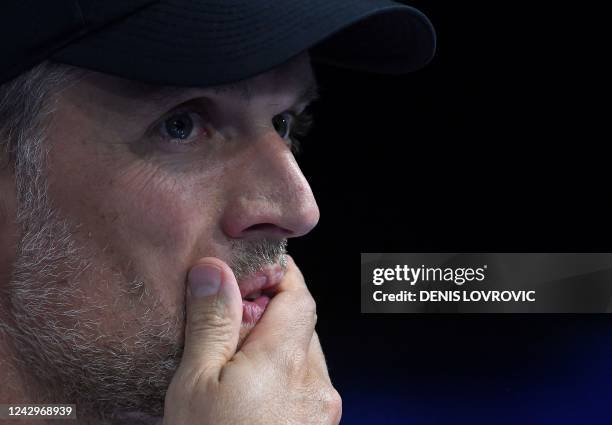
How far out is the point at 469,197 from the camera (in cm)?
248

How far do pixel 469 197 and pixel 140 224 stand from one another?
1547mm

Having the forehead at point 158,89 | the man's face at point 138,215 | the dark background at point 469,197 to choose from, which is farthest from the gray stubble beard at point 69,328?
the dark background at point 469,197

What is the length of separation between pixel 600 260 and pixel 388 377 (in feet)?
2.48

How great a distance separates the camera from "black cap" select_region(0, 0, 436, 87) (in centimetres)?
105

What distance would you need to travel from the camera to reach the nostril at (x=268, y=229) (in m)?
1.21

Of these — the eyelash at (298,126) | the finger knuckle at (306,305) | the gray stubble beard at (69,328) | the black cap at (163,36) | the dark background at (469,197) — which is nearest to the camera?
the black cap at (163,36)

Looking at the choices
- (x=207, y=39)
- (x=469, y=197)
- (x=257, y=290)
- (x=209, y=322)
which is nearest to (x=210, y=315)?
(x=209, y=322)

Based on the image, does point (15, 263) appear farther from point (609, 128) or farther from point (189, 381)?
point (609, 128)

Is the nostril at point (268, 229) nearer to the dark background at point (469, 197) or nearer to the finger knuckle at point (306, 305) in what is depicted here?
the finger knuckle at point (306, 305)

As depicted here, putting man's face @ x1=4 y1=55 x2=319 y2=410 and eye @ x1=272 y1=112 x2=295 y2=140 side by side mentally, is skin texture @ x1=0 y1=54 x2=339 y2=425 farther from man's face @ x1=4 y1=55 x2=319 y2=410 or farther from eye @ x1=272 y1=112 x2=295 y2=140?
eye @ x1=272 y1=112 x2=295 y2=140

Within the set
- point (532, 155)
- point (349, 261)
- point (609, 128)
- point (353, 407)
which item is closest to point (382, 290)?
point (349, 261)

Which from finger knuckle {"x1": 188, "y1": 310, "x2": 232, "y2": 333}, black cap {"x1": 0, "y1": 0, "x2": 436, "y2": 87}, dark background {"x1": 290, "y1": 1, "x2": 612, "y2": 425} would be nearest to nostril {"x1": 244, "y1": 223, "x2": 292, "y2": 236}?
finger knuckle {"x1": 188, "y1": 310, "x2": 232, "y2": 333}

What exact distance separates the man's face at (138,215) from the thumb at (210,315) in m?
0.02

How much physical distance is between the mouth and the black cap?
13.7 inches
